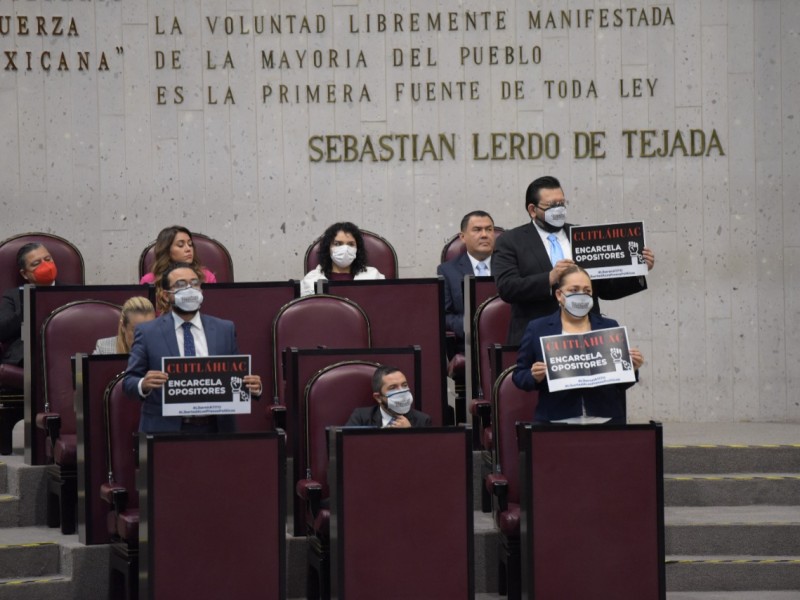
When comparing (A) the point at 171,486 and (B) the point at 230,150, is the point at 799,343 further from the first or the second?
(A) the point at 171,486

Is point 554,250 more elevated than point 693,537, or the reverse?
point 554,250

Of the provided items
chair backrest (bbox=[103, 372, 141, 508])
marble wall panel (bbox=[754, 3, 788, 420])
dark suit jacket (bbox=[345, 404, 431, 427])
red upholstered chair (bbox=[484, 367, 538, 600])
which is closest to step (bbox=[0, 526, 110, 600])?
chair backrest (bbox=[103, 372, 141, 508])

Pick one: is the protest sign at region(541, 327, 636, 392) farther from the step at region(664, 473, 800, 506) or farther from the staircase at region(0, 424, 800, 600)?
the step at region(664, 473, 800, 506)

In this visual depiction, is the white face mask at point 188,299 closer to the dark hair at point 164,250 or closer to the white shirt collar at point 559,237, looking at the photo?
the dark hair at point 164,250

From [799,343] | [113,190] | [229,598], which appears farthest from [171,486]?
[799,343]

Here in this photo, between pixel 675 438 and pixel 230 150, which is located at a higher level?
pixel 230 150

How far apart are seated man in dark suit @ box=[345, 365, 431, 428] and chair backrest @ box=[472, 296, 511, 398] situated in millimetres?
945

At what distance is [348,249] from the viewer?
21.8 feet

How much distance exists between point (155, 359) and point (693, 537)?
7.20 feet

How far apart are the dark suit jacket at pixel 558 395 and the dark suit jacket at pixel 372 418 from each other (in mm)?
396

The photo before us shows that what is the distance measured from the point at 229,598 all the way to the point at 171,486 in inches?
15.9

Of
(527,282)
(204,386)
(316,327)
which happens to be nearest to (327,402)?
(204,386)

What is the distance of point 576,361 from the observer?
15.7 ft

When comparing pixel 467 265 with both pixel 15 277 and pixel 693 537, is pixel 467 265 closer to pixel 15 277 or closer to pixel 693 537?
pixel 693 537
